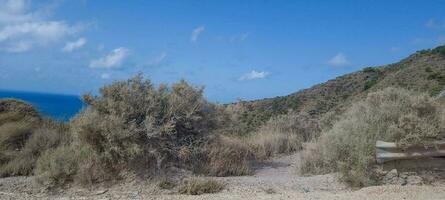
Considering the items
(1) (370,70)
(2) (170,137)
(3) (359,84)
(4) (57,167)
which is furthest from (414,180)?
A: (1) (370,70)

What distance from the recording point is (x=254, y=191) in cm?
943

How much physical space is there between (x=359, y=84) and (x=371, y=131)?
36.6 m

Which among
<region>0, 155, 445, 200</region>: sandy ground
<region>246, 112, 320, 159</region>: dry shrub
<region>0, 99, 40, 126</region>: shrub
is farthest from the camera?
<region>246, 112, 320, 159</region>: dry shrub

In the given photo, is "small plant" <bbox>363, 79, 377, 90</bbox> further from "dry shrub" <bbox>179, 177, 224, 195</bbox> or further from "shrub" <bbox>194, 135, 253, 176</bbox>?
"dry shrub" <bbox>179, 177, 224, 195</bbox>

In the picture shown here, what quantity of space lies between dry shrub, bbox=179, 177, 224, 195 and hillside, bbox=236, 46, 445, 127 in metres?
20.6

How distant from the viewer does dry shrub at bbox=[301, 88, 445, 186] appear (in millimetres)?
9906

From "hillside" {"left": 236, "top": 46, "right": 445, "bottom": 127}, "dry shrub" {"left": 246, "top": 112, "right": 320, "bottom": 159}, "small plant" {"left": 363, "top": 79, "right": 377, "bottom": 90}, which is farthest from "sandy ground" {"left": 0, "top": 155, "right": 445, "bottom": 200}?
"small plant" {"left": 363, "top": 79, "right": 377, "bottom": 90}

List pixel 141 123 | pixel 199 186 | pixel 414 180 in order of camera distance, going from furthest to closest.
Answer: pixel 141 123 < pixel 414 180 < pixel 199 186

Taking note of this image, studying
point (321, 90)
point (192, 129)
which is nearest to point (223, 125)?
point (192, 129)

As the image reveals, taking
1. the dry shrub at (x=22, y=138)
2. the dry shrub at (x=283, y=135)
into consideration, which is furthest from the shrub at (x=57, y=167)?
the dry shrub at (x=283, y=135)

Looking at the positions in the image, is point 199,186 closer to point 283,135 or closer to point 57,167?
point 57,167

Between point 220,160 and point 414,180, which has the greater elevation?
point 220,160

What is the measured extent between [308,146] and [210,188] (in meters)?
3.82

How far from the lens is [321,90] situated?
4744 centimetres
